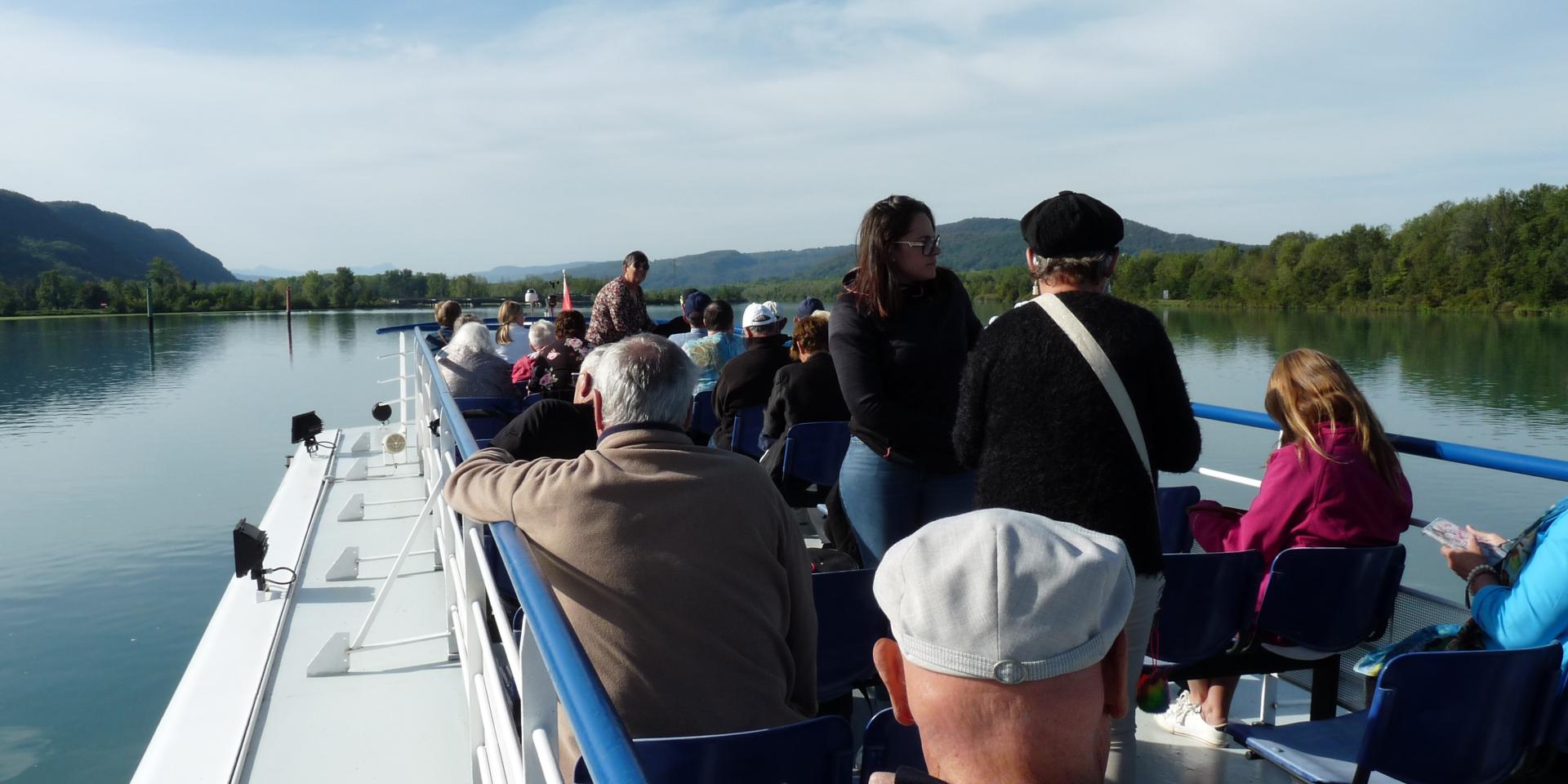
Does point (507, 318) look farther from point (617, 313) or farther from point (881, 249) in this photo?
point (881, 249)

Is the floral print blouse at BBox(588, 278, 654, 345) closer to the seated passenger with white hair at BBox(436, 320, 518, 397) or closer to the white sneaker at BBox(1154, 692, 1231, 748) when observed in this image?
the seated passenger with white hair at BBox(436, 320, 518, 397)

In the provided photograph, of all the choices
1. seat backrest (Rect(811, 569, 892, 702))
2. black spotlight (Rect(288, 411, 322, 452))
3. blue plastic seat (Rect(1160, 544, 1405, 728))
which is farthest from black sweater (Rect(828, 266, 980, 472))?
black spotlight (Rect(288, 411, 322, 452))

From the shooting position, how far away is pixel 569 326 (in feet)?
19.0

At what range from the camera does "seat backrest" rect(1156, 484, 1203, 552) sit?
329 centimetres

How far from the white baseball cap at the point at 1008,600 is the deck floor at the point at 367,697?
2.63 metres

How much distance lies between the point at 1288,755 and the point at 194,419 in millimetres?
30138

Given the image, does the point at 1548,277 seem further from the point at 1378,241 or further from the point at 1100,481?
the point at 1100,481

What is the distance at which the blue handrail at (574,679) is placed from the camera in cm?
90

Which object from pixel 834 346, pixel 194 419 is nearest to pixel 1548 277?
pixel 194 419

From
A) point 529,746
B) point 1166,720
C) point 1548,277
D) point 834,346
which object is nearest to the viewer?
point 529,746

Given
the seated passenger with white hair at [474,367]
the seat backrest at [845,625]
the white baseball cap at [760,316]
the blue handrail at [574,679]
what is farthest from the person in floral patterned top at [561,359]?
the blue handrail at [574,679]

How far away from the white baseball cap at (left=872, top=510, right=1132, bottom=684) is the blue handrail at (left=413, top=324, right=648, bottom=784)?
0.27 meters

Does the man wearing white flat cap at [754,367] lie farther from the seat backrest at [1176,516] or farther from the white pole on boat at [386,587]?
the seat backrest at [1176,516]

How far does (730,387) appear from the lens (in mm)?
4859
